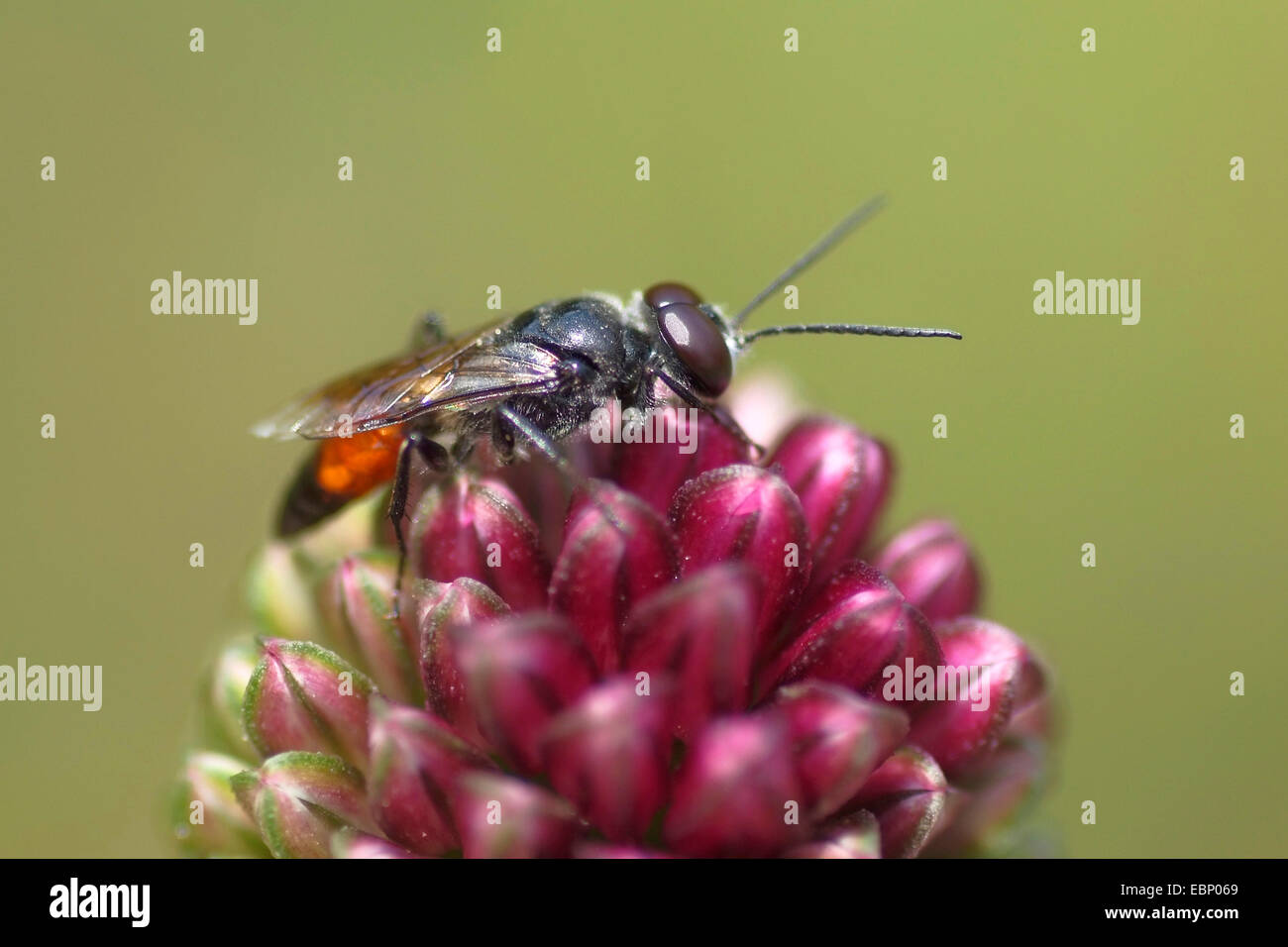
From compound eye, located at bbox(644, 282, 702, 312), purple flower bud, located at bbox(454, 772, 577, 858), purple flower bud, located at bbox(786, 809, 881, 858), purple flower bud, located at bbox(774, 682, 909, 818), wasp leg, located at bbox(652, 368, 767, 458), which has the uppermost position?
compound eye, located at bbox(644, 282, 702, 312)

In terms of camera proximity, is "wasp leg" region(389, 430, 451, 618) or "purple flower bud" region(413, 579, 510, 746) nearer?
"purple flower bud" region(413, 579, 510, 746)

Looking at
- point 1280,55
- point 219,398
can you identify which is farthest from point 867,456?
point 1280,55

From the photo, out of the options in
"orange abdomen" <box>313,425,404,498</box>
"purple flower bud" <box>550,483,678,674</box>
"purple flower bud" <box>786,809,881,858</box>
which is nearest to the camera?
"purple flower bud" <box>786,809,881,858</box>

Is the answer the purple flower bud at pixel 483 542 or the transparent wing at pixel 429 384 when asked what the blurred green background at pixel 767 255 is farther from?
the purple flower bud at pixel 483 542

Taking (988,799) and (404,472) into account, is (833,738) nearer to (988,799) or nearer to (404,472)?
(988,799)

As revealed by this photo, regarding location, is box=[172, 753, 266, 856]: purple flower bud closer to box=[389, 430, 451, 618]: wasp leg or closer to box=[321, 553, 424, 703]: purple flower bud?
box=[321, 553, 424, 703]: purple flower bud

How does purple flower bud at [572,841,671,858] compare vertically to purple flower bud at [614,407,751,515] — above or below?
below

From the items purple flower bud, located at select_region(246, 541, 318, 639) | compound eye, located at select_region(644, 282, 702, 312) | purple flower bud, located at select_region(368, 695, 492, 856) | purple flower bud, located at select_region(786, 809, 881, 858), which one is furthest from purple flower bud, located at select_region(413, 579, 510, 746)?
compound eye, located at select_region(644, 282, 702, 312)

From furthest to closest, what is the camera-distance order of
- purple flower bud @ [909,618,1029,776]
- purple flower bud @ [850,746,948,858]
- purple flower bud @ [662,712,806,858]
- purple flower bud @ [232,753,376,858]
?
purple flower bud @ [909,618,1029,776] < purple flower bud @ [232,753,376,858] < purple flower bud @ [850,746,948,858] < purple flower bud @ [662,712,806,858]
